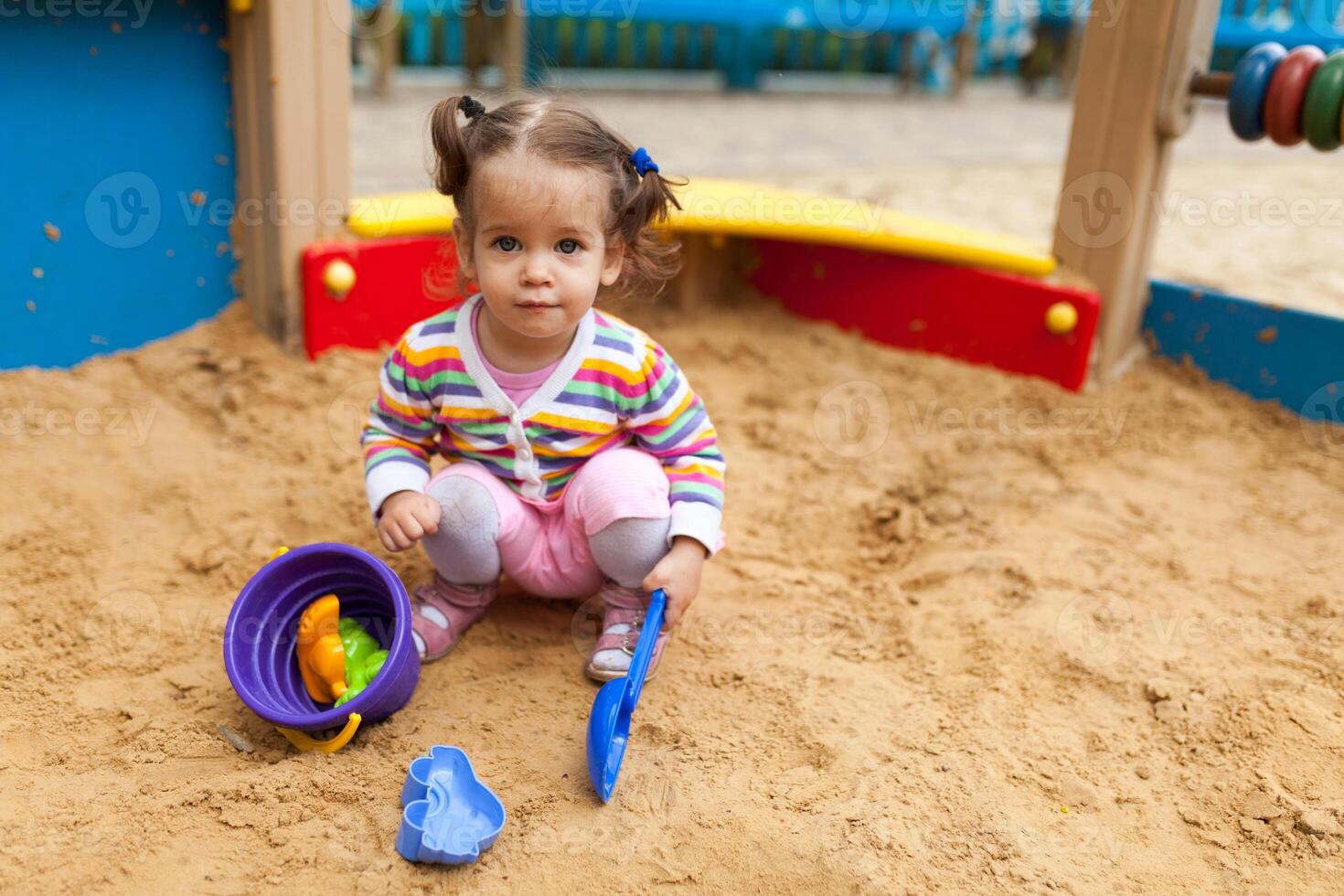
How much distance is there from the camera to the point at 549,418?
1453 millimetres

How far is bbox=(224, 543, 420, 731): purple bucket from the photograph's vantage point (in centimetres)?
128

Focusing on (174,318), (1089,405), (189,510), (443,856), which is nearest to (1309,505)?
(1089,405)

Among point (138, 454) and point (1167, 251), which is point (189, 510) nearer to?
point (138, 454)

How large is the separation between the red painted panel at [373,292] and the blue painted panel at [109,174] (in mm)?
200

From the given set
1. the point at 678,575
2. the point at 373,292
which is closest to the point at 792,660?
the point at 678,575

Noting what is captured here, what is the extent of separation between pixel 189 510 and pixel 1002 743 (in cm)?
121

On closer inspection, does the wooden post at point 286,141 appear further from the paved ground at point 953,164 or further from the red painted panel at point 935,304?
the red painted panel at point 935,304

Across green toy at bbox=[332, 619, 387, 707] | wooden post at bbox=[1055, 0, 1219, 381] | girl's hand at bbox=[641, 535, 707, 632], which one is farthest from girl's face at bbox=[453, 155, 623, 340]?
wooden post at bbox=[1055, 0, 1219, 381]

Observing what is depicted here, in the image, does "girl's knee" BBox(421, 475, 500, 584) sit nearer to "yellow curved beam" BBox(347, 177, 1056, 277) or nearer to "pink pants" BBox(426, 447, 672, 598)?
"pink pants" BBox(426, 447, 672, 598)

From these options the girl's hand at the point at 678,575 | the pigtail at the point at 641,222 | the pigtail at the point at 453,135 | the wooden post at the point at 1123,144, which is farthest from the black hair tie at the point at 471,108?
the wooden post at the point at 1123,144

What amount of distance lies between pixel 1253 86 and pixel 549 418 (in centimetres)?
157

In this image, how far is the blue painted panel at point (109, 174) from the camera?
6.23ft

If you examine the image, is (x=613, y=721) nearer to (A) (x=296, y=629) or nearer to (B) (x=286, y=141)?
(A) (x=296, y=629)

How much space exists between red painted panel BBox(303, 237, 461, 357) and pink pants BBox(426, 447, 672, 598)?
82 centimetres
